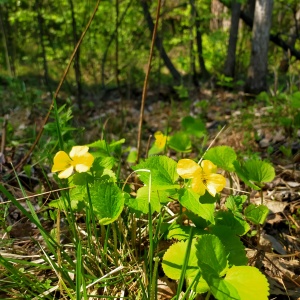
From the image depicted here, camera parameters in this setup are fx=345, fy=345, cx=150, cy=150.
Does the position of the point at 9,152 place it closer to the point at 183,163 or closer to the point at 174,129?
the point at 183,163

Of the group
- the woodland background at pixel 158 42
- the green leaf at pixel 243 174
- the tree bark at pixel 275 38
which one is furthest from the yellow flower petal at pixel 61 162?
the tree bark at pixel 275 38

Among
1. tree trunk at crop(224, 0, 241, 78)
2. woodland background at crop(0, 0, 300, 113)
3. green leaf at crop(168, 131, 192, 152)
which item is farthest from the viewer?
tree trunk at crop(224, 0, 241, 78)

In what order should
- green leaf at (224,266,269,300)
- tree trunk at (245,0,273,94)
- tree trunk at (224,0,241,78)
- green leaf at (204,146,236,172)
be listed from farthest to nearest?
tree trunk at (224,0,241,78), tree trunk at (245,0,273,94), green leaf at (204,146,236,172), green leaf at (224,266,269,300)

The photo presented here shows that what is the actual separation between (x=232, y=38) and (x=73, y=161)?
4.61 meters

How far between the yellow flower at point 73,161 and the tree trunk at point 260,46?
3857mm

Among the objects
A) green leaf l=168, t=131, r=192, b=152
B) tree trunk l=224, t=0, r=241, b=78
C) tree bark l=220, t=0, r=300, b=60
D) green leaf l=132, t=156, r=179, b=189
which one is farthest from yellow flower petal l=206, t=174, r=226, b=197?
tree bark l=220, t=0, r=300, b=60

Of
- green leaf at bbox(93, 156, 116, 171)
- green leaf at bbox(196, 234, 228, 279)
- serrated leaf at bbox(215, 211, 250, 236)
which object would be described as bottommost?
serrated leaf at bbox(215, 211, 250, 236)

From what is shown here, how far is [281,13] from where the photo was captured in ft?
23.7

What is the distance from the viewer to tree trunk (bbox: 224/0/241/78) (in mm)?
4793

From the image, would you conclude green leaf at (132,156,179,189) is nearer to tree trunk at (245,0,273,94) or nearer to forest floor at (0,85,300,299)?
forest floor at (0,85,300,299)

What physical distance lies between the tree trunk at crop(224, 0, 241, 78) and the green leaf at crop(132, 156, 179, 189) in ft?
14.1

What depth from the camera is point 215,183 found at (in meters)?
0.94

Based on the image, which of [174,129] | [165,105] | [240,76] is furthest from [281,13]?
[174,129]

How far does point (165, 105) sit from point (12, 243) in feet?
13.0
